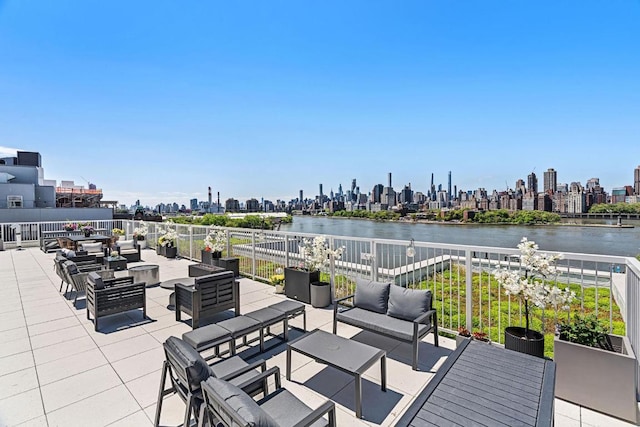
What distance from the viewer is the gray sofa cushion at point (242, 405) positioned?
128cm

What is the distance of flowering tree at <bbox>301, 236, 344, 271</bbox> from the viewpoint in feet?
16.1

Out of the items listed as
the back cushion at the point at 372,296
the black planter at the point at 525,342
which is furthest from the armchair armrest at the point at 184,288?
the black planter at the point at 525,342

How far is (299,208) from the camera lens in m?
92.9

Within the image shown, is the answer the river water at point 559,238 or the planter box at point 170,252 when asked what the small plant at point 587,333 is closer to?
the planter box at point 170,252

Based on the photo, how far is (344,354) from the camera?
2.53 meters

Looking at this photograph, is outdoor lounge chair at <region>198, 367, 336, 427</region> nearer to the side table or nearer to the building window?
the side table

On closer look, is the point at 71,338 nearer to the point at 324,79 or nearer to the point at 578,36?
the point at 324,79

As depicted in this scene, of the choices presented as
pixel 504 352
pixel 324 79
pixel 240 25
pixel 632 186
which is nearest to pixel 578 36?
pixel 324 79

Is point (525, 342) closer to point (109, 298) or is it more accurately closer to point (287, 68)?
point (109, 298)

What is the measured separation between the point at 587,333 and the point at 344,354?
2085mm

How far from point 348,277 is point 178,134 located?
13425 mm

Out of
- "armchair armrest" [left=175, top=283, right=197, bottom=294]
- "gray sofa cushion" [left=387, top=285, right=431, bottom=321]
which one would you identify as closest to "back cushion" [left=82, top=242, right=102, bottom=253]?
"armchair armrest" [left=175, top=283, right=197, bottom=294]

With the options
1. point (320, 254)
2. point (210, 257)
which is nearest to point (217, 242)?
point (210, 257)

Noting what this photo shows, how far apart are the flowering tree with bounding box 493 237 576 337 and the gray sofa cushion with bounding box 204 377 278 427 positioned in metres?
2.56
